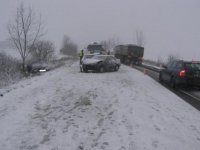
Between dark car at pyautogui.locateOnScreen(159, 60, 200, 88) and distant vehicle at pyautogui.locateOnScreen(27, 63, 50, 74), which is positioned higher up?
dark car at pyautogui.locateOnScreen(159, 60, 200, 88)

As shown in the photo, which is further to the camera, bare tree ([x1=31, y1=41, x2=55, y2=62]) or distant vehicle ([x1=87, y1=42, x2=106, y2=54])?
bare tree ([x1=31, y1=41, x2=55, y2=62])

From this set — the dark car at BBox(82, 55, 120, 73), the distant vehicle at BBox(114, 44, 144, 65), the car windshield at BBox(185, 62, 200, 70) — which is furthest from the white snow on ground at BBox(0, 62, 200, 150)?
the distant vehicle at BBox(114, 44, 144, 65)

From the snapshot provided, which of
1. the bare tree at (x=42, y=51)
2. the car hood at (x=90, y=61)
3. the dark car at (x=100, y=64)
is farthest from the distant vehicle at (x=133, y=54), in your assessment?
the car hood at (x=90, y=61)

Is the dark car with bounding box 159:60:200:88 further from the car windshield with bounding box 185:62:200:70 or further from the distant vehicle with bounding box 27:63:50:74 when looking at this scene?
the distant vehicle with bounding box 27:63:50:74

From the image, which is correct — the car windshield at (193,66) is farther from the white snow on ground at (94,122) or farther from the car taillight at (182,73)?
the white snow on ground at (94,122)

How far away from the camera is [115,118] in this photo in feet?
26.1

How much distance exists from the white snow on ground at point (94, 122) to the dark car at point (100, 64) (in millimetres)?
11412

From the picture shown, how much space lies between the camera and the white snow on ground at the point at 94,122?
6.10 m

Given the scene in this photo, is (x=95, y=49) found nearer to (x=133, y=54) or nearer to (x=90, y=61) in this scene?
(x=133, y=54)

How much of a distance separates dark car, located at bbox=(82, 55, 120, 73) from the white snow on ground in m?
11.4

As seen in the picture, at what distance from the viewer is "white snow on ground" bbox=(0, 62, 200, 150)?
240 inches

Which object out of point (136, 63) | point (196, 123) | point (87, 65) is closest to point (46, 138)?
point (196, 123)

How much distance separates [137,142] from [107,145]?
2.40 ft

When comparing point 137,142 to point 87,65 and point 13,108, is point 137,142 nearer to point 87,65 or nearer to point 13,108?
point 13,108
